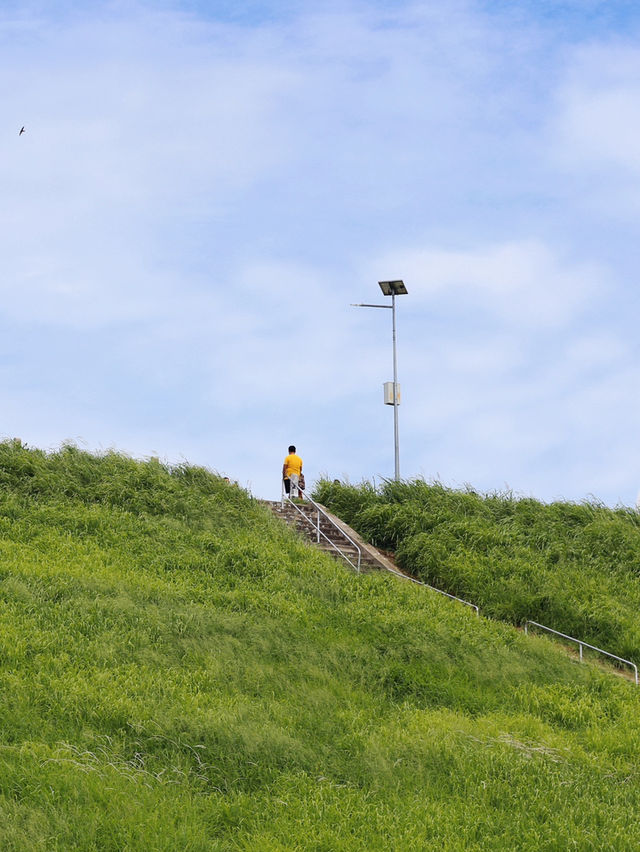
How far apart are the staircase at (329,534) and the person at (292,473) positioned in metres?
0.77

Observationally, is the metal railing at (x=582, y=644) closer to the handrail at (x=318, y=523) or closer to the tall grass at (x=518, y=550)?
the tall grass at (x=518, y=550)

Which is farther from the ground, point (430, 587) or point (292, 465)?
point (292, 465)

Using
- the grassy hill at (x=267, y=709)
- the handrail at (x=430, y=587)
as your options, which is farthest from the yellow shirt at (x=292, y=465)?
the handrail at (x=430, y=587)

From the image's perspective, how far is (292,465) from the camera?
2642 cm

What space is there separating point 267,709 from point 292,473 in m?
14.1

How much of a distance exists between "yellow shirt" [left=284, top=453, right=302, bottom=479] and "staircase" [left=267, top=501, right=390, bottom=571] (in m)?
1.12

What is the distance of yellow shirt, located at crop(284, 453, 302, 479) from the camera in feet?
86.3

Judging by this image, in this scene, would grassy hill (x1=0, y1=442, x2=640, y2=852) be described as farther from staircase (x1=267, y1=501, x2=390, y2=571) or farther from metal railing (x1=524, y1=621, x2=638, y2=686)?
staircase (x1=267, y1=501, x2=390, y2=571)

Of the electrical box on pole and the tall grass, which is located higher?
the electrical box on pole

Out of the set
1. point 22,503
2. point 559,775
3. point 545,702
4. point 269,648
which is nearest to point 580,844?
point 559,775

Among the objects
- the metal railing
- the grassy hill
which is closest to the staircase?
the grassy hill

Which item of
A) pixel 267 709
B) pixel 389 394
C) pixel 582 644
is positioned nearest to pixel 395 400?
pixel 389 394

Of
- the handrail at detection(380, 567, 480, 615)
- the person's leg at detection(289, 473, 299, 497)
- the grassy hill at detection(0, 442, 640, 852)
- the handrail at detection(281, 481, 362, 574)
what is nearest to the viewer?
the grassy hill at detection(0, 442, 640, 852)

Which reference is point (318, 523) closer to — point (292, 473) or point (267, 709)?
point (292, 473)
